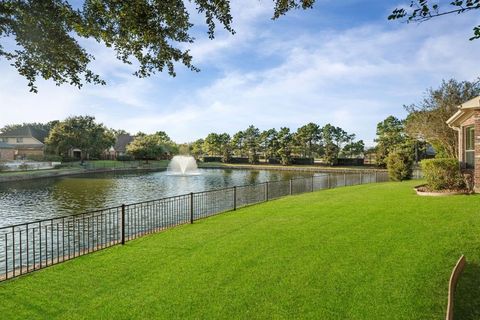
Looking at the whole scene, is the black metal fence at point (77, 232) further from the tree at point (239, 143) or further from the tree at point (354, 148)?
the tree at point (239, 143)

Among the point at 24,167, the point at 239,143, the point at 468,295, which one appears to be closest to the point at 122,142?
the point at 239,143

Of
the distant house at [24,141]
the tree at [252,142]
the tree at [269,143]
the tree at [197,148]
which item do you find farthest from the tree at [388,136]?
the distant house at [24,141]

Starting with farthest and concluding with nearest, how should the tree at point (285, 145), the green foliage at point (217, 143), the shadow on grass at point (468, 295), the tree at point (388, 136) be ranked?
the green foliage at point (217, 143)
the tree at point (285, 145)
the tree at point (388, 136)
the shadow on grass at point (468, 295)

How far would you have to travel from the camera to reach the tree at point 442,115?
21.7m

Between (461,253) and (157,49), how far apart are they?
279 inches

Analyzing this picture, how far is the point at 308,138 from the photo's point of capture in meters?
Result: 61.8

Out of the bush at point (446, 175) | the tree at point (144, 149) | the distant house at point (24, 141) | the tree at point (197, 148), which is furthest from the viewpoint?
the tree at point (197, 148)

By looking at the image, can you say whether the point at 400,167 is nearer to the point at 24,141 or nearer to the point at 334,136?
the point at 334,136

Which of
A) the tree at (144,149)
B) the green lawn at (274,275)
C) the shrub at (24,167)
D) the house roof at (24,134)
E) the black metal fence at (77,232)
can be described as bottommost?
the black metal fence at (77,232)

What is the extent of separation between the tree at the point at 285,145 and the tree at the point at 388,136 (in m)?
16.0

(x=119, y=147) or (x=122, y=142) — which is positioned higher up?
(x=122, y=142)

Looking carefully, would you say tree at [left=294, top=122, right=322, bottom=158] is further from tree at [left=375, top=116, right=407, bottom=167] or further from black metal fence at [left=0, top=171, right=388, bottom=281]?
black metal fence at [left=0, top=171, right=388, bottom=281]

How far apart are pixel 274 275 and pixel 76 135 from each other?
53316 mm

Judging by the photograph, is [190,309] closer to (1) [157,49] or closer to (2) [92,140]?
(1) [157,49]
